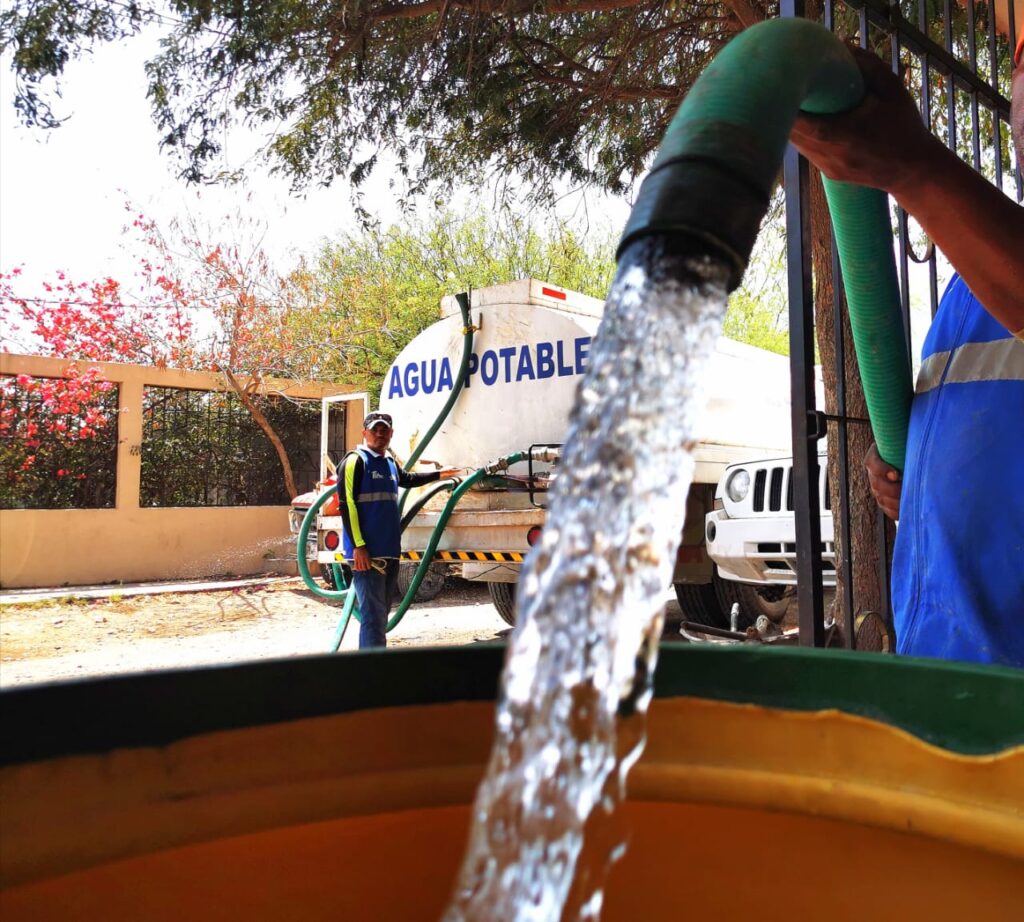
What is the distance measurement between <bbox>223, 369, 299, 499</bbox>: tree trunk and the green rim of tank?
1169cm

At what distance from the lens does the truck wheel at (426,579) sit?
8.29 metres

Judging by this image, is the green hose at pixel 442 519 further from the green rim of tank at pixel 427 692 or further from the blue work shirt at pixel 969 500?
the green rim of tank at pixel 427 692

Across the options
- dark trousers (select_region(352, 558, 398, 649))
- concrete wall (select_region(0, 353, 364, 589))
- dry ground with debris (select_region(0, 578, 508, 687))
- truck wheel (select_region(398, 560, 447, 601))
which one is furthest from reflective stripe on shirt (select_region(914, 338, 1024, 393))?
concrete wall (select_region(0, 353, 364, 589))

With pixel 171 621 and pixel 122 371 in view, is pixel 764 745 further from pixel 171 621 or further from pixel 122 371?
pixel 122 371

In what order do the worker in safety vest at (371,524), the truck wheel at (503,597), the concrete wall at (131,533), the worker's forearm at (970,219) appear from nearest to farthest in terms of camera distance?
the worker's forearm at (970,219)
the worker in safety vest at (371,524)
the truck wheel at (503,597)
the concrete wall at (131,533)

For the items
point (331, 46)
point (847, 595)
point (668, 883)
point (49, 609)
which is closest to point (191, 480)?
point (49, 609)

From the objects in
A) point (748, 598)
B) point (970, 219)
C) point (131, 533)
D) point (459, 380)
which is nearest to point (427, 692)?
point (970, 219)

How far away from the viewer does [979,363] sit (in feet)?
4.36

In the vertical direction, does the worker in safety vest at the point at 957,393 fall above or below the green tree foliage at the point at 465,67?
below

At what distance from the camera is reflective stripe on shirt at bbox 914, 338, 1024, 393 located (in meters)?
1.28

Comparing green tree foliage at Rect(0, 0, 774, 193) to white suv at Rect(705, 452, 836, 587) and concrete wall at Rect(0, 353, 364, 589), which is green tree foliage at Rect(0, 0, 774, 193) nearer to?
white suv at Rect(705, 452, 836, 587)

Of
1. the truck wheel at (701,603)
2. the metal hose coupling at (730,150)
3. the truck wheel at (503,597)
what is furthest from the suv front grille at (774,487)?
the metal hose coupling at (730,150)

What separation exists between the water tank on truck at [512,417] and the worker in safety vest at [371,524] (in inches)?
26.2

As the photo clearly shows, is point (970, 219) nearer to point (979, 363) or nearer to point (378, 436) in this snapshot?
point (979, 363)
